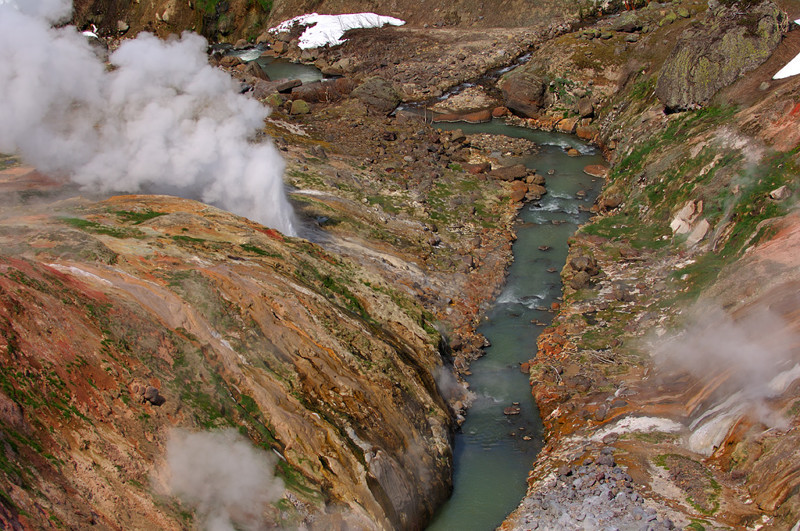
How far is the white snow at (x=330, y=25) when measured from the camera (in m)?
64.4

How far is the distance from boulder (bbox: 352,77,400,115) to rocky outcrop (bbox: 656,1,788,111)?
1695 cm

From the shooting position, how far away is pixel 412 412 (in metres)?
19.5

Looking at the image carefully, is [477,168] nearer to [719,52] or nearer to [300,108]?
[300,108]

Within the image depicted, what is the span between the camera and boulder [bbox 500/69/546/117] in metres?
46.0

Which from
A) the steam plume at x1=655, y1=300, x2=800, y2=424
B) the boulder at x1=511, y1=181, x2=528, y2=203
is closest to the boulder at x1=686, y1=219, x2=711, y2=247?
the steam plume at x1=655, y1=300, x2=800, y2=424

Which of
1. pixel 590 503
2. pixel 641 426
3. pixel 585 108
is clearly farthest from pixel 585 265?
pixel 585 108

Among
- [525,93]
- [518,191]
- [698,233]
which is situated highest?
[525,93]

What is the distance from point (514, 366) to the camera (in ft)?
78.7

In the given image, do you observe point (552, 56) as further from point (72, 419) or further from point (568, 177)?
point (72, 419)

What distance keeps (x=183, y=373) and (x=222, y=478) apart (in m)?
2.81

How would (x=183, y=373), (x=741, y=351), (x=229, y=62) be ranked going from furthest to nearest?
(x=229, y=62) < (x=741, y=351) < (x=183, y=373)

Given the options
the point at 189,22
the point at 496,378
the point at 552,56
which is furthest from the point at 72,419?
the point at 189,22

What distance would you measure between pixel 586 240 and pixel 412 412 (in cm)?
1437

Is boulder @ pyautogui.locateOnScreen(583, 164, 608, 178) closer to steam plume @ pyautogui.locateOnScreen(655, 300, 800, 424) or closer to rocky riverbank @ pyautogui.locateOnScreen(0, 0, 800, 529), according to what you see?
rocky riverbank @ pyautogui.locateOnScreen(0, 0, 800, 529)
